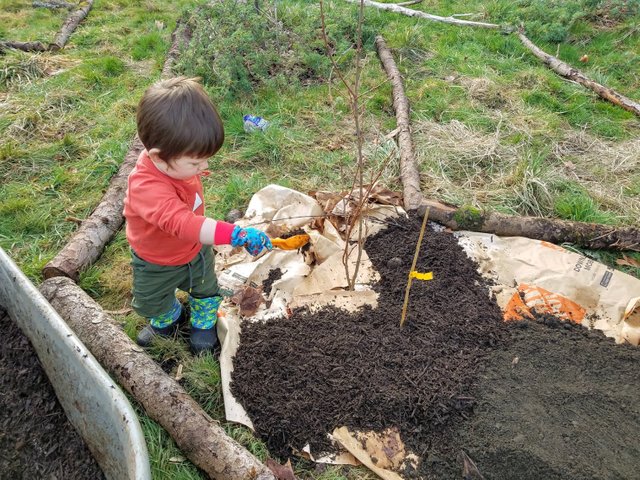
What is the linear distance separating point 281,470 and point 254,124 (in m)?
3.14

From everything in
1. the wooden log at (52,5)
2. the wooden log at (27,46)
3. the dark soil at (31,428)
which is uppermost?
the wooden log at (52,5)

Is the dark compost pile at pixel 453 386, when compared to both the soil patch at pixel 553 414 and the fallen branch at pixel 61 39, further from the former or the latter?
the fallen branch at pixel 61 39

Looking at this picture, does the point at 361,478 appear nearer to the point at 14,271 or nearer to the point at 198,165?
the point at 198,165

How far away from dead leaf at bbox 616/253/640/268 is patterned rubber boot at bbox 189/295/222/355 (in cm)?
266

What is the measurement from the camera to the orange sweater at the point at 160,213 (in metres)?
1.97

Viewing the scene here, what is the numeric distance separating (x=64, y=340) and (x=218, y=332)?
106 centimetres

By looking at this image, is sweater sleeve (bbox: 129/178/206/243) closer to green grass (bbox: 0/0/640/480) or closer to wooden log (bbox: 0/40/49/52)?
green grass (bbox: 0/0/640/480)

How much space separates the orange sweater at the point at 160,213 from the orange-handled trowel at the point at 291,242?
69cm

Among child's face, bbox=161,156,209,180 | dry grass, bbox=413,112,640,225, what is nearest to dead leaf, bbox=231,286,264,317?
child's face, bbox=161,156,209,180

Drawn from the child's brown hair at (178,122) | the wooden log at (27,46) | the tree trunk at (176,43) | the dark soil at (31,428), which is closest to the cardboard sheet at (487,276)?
the dark soil at (31,428)

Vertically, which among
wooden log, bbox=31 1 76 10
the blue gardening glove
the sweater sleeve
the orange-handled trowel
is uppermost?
the sweater sleeve

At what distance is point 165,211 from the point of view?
1.96m

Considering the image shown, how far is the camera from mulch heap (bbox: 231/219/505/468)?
7.39 ft

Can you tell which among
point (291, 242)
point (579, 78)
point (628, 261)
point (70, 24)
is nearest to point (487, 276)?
point (628, 261)
